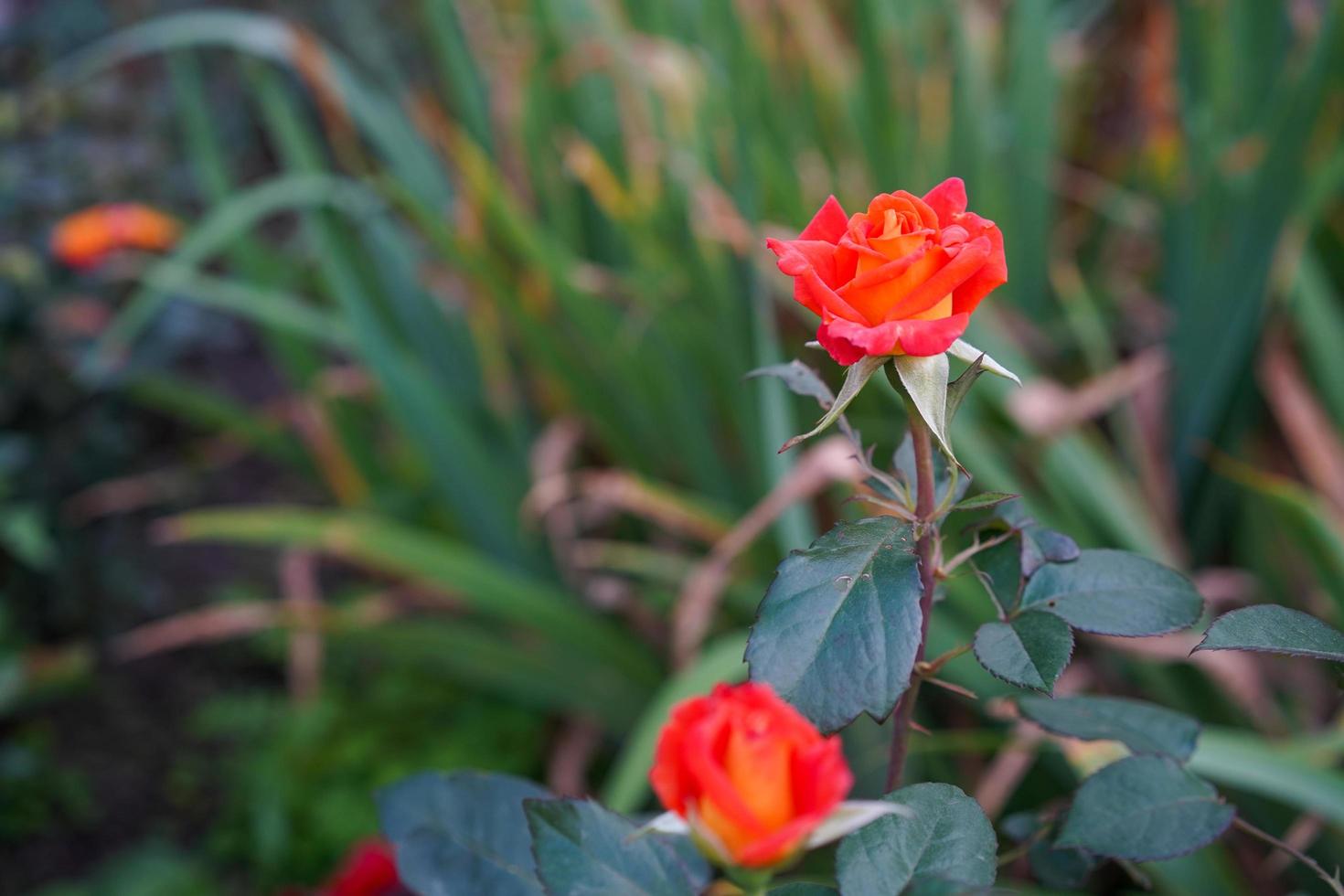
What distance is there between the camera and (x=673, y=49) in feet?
4.12

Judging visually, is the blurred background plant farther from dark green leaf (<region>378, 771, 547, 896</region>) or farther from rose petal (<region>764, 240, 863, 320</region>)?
rose petal (<region>764, 240, 863, 320</region>)

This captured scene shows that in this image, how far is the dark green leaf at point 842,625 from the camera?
0.27 m

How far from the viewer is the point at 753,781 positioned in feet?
0.81

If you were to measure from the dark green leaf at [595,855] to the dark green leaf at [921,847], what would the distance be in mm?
53

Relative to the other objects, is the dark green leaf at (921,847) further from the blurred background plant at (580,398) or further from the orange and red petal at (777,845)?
the blurred background plant at (580,398)

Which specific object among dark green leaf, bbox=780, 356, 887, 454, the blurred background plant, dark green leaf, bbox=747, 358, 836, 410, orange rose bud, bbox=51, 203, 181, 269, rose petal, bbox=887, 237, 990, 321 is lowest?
the blurred background plant

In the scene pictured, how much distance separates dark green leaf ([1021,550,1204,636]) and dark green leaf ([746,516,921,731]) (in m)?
0.06

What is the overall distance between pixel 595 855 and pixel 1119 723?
0.19 m

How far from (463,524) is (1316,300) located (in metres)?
0.87

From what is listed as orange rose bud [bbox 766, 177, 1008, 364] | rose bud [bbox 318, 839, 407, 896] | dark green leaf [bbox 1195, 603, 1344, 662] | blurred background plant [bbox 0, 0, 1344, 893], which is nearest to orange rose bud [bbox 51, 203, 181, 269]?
blurred background plant [bbox 0, 0, 1344, 893]

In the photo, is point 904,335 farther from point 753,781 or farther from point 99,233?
point 99,233

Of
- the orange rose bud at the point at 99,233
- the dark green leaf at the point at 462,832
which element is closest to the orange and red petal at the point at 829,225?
the dark green leaf at the point at 462,832

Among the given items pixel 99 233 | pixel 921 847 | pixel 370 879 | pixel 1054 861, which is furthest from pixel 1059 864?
pixel 99 233

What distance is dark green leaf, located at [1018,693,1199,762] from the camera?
354mm
